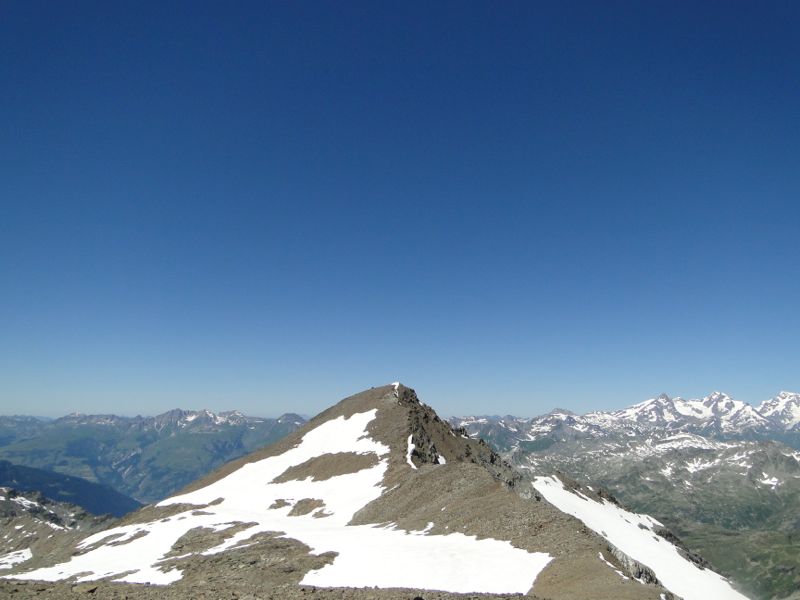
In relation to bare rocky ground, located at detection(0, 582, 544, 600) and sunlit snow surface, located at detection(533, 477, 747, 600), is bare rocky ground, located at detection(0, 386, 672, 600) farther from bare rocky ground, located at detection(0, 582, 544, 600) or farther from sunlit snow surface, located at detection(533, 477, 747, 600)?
sunlit snow surface, located at detection(533, 477, 747, 600)

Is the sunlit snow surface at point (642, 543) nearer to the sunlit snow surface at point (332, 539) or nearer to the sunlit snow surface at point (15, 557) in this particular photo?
the sunlit snow surface at point (332, 539)

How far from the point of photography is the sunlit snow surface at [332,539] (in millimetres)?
28938

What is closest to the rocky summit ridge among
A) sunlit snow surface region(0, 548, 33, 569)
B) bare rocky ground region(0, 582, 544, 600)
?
bare rocky ground region(0, 582, 544, 600)

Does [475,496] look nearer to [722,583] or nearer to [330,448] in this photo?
[330,448]

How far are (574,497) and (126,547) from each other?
82.0 metres

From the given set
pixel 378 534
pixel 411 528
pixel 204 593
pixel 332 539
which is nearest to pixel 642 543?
pixel 411 528

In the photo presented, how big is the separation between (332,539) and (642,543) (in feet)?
214

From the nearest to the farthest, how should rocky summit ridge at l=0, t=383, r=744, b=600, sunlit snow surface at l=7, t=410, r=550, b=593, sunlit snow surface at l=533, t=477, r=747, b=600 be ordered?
rocky summit ridge at l=0, t=383, r=744, b=600 < sunlit snow surface at l=7, t=410, r=550, b=593 < sunlit snow surface at l=533, t=477, r=747, b=600

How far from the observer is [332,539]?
4262 cm

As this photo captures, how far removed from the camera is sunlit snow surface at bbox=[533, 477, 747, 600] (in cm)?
6819

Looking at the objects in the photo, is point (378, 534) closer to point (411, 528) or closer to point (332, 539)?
point (411, 528)

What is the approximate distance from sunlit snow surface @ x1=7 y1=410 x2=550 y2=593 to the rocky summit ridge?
0.64 feet

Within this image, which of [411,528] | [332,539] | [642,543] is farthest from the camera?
[642,543]

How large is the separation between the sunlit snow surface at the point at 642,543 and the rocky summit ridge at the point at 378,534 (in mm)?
510
